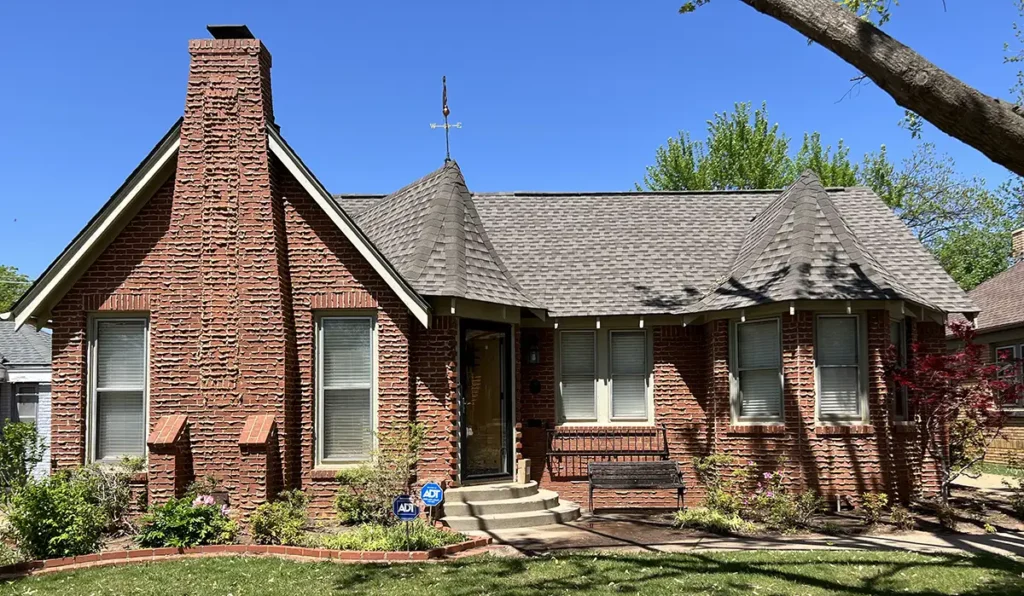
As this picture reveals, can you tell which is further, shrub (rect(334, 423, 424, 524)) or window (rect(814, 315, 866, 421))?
window (rect(814, 315, 866, 421))

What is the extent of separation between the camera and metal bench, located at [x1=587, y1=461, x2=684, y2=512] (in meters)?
13.3

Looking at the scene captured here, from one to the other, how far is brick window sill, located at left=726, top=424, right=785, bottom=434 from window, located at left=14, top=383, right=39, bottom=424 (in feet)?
53.0

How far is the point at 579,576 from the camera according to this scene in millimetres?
8672

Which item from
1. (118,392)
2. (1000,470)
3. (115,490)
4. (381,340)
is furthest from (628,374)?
(1000,470)

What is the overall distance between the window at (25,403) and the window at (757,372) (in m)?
16.2

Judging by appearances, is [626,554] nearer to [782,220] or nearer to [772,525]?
[772,525]

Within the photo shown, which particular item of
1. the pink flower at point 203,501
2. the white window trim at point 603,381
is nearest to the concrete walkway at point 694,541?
the white window trim at point 603,381

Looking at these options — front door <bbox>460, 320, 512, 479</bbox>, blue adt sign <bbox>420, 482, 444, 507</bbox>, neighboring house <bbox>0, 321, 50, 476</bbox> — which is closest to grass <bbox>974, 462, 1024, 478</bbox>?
front door <bbox>460, 320, 512, 479</bbox>

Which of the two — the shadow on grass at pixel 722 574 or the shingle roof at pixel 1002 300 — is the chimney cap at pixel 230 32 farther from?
the shingle roof at pixel 1002 300

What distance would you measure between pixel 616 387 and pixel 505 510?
369cm

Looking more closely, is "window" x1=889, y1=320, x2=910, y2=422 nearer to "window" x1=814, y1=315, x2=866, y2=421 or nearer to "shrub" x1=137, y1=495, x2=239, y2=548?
"window" x1=814, y1=315, x2=866, y2=421

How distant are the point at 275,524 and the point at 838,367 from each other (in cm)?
850

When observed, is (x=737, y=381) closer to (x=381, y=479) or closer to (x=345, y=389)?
(x=381, y=479)

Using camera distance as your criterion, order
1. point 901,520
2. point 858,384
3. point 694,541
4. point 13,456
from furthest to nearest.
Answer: point 858,384
point 901,520
point 13,456
point 694,541
